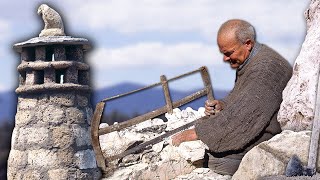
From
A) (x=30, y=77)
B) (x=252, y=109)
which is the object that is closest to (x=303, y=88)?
(x=252, y=109)

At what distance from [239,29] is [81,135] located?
5227mm

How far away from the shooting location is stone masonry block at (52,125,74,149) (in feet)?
30.7

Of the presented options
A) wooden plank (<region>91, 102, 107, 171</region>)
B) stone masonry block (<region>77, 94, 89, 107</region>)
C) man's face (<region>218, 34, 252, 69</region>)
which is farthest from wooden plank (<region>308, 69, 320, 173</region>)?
stone masonry block (<region>77, 94, 89, 107</region>)

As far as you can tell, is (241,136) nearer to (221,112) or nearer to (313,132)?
(221,112)

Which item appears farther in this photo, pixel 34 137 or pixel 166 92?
pixel 34 137

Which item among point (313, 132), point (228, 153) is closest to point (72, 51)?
point (228, 153)

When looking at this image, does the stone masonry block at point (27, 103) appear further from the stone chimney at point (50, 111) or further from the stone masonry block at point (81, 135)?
the stone masonry block at point (81, 135)

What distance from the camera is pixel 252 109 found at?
452 cm

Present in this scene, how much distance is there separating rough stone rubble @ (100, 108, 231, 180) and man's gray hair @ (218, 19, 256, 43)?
3.13 feet

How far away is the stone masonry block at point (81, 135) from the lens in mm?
9469

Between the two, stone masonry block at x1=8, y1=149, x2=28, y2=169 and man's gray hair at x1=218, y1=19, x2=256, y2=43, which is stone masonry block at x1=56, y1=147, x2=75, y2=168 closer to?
stone masonry block at x1=8, y1=149, x2=28, y2=169

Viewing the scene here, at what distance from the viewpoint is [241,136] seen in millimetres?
4566

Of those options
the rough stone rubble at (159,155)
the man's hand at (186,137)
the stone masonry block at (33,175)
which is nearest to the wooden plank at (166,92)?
the rough stone rubble at (159,155)

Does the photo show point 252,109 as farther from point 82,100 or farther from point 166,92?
point 82,100
